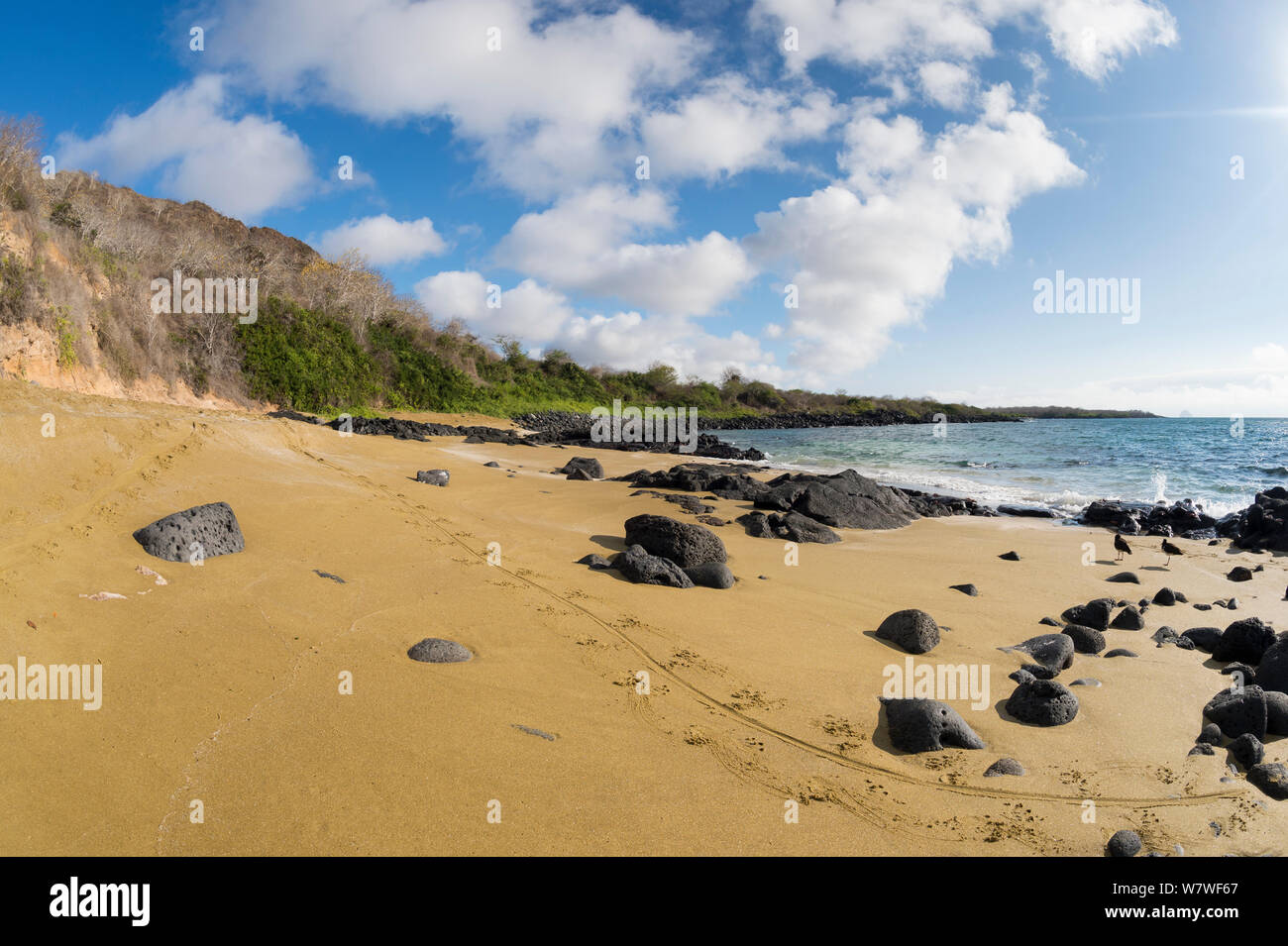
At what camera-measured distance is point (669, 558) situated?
8.70 meters

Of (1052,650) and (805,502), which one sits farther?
(805,502)

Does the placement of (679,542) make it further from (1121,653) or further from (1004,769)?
(1121,653)

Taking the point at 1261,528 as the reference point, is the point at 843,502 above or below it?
above

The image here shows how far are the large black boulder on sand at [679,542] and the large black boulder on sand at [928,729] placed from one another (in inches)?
160

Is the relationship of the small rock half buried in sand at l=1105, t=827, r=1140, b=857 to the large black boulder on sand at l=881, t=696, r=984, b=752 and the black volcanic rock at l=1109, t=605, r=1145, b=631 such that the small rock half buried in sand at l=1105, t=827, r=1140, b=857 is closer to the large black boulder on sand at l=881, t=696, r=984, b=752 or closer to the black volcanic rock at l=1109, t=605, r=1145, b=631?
the large black boulder on sand at l=881, t=696, r=984, b=752

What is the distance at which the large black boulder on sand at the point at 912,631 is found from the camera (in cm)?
640

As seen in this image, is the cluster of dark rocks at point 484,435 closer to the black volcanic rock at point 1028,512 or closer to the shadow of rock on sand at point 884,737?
the black volcanic rock at point 1028,512

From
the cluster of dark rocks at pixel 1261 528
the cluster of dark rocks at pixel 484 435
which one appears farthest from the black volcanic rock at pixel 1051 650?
the cluster of dark rocks at pixel 484 435

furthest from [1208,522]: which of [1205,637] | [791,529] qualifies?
[791,529]

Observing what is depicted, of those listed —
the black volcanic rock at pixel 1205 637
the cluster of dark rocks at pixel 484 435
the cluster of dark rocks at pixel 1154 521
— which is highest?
the cluster of dark rocks at pixel 484 435

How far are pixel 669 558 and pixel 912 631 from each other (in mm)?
3340
